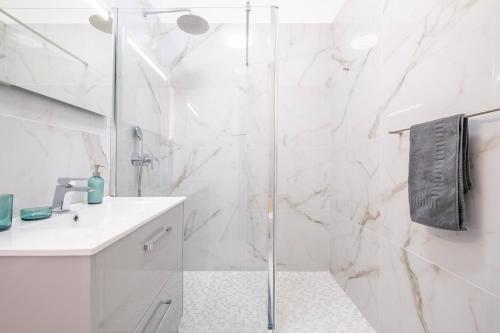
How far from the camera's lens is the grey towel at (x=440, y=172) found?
876mm

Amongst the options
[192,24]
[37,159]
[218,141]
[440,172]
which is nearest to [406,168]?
[440,172]

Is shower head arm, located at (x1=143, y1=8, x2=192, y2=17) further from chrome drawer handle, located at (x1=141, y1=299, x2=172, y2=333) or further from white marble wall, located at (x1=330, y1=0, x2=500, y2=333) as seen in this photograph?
chrome drawer handle, located at (x1=141, y1=299, x2=172, y2=333)

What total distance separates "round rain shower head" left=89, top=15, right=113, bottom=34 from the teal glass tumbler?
3.47 feet

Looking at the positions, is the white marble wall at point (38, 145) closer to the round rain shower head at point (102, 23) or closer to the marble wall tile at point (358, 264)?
the round rain shower head at point (102, 23)

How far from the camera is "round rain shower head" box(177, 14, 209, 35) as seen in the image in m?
1.63

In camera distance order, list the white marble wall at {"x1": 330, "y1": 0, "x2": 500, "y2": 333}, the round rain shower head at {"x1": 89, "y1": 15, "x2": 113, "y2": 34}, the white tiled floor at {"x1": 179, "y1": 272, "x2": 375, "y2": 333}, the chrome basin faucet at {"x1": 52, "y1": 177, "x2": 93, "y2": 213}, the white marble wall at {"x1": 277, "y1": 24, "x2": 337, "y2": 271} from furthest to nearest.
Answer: the white marble wall at {"x1": 277, "y1": 24, "x2": 337, "y2": 271} → the white tiled floor at {"x1": 179, "y1": 272, "x2": 375, "y2": 333} → the round rain shower head at {"x1": 89, "y1": 15, "x2": 113, "y2": 34} → the chrome basin faucet at {"x1": 52, "y1": 177, "x2": 93, "y2": 213} → the white marble wall at {"x1": 330, "y1": 0, "x2": 500, "y2": 333}

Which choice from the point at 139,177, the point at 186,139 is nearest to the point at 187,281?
the point at 139,177

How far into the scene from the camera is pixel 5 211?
29.5 inches

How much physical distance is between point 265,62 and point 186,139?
732 millimetres

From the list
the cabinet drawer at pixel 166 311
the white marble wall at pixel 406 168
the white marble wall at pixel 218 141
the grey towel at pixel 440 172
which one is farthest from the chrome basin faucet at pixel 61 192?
the white marble wall at pixel 406 168

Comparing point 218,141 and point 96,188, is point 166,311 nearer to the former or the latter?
point 96,188

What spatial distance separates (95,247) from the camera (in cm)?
57

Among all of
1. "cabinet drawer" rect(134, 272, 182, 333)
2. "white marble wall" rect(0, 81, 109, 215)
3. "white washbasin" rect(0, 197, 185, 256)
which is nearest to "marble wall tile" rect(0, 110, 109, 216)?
"white marble wall" rect(0, 81, 109, 215)

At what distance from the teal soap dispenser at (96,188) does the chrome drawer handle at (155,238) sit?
437 millimetres
